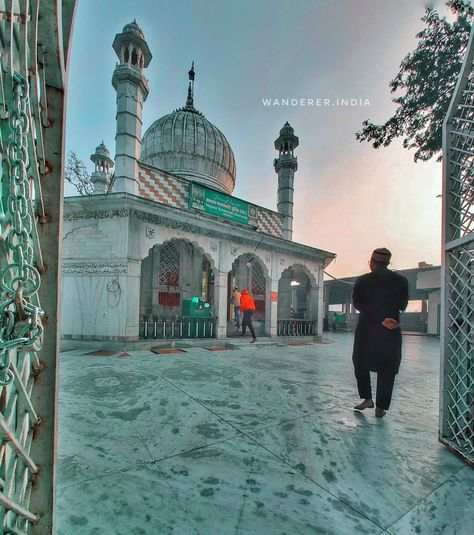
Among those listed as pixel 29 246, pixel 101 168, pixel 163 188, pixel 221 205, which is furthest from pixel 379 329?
pixel 101 168

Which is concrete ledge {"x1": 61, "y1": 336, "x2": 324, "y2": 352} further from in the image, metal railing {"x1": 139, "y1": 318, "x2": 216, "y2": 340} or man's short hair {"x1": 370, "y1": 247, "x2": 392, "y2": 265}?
man's short hair {"x1": 370, "y1": 247, "x2": 392, "y2": 265}

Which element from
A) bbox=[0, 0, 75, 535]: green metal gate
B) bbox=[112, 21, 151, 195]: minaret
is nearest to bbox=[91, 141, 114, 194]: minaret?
bbox=[112, 21, 151, 195]: minaret

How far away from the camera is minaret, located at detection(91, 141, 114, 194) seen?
18.2m

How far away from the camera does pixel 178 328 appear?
840 cm

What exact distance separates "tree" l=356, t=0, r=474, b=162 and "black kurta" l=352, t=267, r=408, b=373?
4423mm

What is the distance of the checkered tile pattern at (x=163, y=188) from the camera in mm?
8164

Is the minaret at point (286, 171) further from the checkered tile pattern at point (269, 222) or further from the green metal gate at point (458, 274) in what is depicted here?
the green metal gate at point (458, 274)

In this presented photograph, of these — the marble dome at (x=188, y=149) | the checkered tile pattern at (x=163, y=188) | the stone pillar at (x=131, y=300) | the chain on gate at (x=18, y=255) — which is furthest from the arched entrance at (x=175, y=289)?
the chain on gate at (x=18, y=255)

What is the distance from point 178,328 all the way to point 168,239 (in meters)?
2.77

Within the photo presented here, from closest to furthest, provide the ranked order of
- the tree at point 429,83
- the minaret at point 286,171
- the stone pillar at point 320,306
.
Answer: the tree at point 429,83, the stone pillar at point 320,306, the minaret at point 286,171

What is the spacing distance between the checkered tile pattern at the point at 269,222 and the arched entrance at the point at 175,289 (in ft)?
9.24

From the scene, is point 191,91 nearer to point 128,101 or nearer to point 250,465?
point 128,101

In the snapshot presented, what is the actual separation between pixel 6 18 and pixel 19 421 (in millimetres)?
1305

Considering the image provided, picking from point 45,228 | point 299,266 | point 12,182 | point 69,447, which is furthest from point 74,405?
point 299,266
